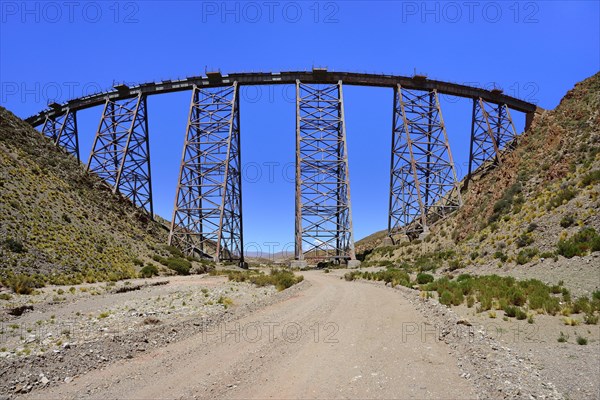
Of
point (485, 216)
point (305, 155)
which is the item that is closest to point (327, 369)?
point (485, 216)

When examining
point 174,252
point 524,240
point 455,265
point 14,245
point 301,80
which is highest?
point 301,80

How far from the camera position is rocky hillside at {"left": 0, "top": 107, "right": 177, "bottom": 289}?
17922 mm

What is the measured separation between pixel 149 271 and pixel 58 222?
595 centimetres

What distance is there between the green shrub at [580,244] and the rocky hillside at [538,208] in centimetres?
3

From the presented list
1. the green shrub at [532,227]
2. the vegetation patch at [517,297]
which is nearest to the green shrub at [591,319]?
the vegetation patch at [517,297]

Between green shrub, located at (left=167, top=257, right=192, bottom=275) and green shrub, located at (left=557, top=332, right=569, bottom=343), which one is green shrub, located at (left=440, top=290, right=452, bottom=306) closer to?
green shrub, located at (left=557, top=332, right=569, bottom=343)

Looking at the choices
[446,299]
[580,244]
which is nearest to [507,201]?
[580,244]

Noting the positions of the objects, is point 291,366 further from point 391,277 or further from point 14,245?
point 14,245

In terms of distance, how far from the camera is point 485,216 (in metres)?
23.6

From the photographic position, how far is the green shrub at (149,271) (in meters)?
24.4

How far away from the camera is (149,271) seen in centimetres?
2480

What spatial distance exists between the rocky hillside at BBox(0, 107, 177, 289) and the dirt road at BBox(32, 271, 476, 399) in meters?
11.2

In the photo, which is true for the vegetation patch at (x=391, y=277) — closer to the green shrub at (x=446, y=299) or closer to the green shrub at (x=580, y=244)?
the green shrub at (x=446, y=299)

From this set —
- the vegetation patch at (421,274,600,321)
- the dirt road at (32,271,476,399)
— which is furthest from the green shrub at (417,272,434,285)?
the dirt road at (32,271,476,399)
